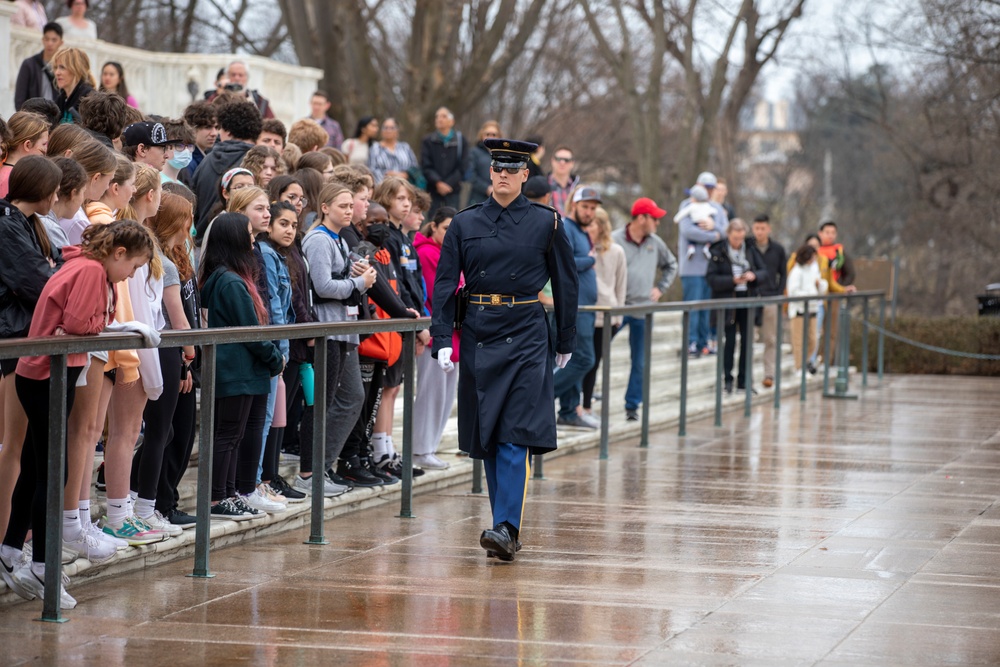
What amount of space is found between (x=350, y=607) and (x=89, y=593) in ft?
3.62

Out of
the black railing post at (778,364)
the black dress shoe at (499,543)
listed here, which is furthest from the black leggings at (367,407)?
the black railing post at (778,364)

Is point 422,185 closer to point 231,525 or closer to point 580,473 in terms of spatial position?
point 580,473

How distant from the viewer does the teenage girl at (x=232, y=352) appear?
294 inches

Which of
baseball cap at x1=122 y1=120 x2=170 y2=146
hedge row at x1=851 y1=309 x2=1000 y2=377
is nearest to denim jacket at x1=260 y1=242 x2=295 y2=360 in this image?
baseball cap at x1=122 y1=120 x2=170 y2=146

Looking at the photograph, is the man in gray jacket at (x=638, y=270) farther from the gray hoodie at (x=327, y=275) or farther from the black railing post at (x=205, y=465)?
the black railing post at (x=205, y=465)

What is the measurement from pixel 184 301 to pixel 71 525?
1.46 meters

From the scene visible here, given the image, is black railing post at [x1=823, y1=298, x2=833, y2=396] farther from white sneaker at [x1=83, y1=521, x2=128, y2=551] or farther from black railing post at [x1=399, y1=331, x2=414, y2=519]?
white sneaker at [x1=83, y1=521, x2=128, y2=551]

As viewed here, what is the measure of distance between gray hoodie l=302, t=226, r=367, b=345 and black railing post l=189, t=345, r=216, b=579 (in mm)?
1837

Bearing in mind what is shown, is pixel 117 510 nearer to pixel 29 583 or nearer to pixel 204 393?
pixel 204 393

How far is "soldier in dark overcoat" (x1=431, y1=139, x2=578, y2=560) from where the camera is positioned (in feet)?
24.3

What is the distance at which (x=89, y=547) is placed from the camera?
6395 millimetres

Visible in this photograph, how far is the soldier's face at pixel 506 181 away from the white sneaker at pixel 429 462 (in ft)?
9.34

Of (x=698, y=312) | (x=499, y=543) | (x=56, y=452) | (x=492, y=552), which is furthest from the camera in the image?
(x=698, y=312)

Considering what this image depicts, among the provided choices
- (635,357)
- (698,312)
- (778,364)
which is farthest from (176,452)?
(698,312)
